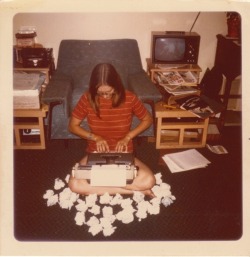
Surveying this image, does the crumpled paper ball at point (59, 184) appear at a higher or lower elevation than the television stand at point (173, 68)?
lower

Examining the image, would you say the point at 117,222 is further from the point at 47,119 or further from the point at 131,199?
the point at 47,119

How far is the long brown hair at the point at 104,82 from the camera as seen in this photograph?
1936 mm

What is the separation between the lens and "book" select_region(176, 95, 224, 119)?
8.50 feet

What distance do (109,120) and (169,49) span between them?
1.23 m

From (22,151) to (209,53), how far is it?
7.03 feet

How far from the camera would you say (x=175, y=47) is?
296cm

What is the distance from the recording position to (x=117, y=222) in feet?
6.52

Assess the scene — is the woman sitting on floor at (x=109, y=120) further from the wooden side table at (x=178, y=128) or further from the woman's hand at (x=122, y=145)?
the wooden side table at (x=178, y=128)

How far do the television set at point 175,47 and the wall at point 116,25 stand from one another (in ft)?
1.04

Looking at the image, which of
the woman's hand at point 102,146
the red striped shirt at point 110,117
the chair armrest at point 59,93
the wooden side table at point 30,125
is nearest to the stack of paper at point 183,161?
the red striped shirt at point 110,117

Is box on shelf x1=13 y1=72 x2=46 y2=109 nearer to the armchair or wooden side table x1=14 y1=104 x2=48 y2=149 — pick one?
wooden side table x1=14 y1=104 x2=48 y2=149

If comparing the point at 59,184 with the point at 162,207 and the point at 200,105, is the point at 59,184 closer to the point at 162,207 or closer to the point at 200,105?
the point at 162,207

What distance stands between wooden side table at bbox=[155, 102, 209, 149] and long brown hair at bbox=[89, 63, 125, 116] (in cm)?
65

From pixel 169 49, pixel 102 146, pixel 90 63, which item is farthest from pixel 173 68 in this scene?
pixel 102 146
